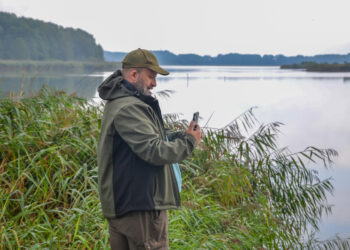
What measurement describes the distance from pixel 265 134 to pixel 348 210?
977 cm

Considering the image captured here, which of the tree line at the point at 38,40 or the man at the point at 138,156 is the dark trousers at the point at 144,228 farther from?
the tree line at the point at 38,40

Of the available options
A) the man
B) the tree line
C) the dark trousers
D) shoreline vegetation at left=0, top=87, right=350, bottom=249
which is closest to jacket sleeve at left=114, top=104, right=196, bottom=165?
the man

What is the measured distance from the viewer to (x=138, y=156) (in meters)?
2.06

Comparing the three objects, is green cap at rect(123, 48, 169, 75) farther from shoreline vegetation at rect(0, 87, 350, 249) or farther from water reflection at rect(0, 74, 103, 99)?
water reflection at rect(0, 74, 103, 99)

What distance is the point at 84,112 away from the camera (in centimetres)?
509

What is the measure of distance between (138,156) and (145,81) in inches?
14.4

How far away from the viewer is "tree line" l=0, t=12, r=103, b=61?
1364 inches

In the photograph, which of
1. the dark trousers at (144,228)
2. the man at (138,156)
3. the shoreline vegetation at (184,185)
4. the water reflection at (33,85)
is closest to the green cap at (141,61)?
the man at (138,156)

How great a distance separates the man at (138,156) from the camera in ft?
6.68

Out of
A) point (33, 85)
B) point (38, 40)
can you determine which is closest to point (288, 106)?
point (38, 40)

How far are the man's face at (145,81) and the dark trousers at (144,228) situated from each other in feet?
1.89

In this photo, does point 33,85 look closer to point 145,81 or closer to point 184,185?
point 184,185

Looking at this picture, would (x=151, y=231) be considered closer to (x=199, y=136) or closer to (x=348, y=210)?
A: (x=199, y=136)

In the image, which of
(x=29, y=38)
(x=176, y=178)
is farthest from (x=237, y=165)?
(x=29, y=38)
